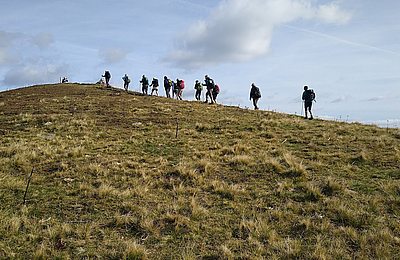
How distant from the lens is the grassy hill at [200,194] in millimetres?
8586

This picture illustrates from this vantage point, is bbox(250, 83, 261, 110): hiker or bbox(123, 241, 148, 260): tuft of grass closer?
bbox(123, 241, 148, 260): tuft of grass

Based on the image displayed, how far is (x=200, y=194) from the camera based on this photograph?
39.4ft

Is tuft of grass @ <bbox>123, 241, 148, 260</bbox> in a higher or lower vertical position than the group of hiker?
lower

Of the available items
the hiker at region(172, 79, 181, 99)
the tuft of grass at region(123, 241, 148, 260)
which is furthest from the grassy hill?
the hiker at region(172, 79, 181, 99)

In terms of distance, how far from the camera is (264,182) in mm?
13117

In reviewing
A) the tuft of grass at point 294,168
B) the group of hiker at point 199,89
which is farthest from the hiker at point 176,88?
the tuft of grass at point 294,168

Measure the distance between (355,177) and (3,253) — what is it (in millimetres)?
10925

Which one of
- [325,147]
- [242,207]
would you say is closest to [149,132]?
[325,147]

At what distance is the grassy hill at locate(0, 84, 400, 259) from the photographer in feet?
28.2

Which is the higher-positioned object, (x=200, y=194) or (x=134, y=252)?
(x=200, y=194)

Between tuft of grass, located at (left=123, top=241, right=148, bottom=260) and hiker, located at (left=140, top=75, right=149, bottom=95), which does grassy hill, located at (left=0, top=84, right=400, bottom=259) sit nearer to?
tuft of grass, located at (left=123, top=241, right=148, bottom=260)

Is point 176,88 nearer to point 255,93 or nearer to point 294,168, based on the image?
point 255,93

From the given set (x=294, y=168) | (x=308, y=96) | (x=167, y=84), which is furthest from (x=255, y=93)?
(x=294, y=168)

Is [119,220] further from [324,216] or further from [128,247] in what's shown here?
[324,216]
